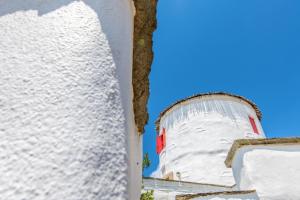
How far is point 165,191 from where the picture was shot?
33.5ft

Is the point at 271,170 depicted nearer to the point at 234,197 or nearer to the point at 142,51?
the point at 234,197

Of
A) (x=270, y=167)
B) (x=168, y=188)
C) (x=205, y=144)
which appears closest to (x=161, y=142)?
(x=205, y=144)

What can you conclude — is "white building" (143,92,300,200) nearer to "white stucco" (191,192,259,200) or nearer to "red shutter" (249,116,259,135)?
"red shutter" (249,116,259,135)

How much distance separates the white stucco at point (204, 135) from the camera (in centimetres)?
1368

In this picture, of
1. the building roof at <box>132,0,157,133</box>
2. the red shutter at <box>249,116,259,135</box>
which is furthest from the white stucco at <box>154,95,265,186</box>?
the building roof at <box>132,0,157,133</box>

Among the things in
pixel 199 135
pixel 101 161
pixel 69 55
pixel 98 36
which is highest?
pixel 199 135

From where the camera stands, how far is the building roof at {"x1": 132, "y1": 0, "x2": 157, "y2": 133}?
173 cm

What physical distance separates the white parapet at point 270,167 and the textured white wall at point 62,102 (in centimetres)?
434

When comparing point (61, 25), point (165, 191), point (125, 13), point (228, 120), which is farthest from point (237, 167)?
point (228, 120)

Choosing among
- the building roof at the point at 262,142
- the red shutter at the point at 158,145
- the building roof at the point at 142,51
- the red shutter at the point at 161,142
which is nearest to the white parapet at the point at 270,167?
the building roof at the point at 262,142

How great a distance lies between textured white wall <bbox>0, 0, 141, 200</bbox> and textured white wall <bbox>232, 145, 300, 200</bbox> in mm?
4334

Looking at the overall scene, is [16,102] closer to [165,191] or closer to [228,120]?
[165,191]

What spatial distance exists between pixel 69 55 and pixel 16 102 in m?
0.26

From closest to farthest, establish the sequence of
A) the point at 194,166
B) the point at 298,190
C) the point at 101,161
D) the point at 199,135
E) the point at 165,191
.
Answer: the point at 101,161
the point at 298,190
the point at 165,191
the point at 194,166
the point at 199,135
